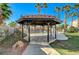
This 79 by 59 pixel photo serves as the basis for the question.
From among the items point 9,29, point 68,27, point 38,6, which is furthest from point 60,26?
point 9,29

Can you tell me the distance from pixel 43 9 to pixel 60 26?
37cm

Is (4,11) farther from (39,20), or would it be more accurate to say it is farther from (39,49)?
(39,49)

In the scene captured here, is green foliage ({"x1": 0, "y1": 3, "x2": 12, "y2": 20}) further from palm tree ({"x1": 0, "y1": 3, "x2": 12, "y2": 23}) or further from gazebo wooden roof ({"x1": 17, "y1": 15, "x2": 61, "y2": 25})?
gazebo wooden roof ({"x1": 17, "y1": 15, "x2": 61, "y2": 25})

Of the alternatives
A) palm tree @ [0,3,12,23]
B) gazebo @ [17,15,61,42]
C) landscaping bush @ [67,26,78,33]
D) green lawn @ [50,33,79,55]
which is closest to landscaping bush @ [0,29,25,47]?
gazebo @ [17,15,61,42]

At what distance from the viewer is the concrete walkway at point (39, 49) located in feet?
15.0

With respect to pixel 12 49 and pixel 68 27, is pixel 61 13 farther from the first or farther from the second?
pixel 12 49

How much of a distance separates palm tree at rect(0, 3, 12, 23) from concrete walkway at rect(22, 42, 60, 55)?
23.1 inches

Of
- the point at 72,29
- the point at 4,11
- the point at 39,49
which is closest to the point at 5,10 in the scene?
the point at 4,11

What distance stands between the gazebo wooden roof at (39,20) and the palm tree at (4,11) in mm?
198

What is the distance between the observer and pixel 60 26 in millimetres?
4668

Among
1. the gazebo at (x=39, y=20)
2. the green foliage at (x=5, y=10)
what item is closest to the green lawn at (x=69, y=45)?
the gazebo at (x=39, y=20)

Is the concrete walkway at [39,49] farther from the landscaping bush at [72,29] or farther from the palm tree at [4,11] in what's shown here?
the palm tree at [4,11]

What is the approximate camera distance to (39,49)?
15.2ft
